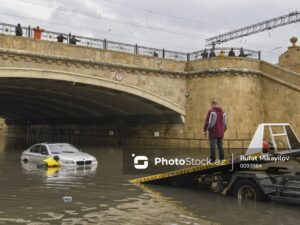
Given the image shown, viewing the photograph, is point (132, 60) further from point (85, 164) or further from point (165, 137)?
point (85, 164)

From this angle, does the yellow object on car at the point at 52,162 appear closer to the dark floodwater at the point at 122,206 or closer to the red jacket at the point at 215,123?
the dark floodwater at the point at 122,206

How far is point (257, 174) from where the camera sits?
898 cm

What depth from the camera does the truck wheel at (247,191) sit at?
9.02 m

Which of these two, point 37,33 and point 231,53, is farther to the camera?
point 231,53

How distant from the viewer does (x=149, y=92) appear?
1131 inches

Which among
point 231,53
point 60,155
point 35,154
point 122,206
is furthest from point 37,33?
point 122,206

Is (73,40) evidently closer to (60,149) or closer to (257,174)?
(60,149)

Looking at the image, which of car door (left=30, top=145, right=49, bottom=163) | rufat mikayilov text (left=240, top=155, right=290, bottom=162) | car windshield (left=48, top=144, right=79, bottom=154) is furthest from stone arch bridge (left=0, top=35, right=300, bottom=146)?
rufat mikayilov text (left=240, top=155, right=290, bottom=162)

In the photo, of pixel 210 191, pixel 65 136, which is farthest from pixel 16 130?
pixel 210 191

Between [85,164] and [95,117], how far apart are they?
970 inches

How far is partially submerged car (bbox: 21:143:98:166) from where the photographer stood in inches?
599

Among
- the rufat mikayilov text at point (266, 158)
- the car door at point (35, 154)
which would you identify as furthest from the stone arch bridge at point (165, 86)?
the rufat mikayilov text at point (266, 158)

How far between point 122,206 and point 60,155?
764 cm

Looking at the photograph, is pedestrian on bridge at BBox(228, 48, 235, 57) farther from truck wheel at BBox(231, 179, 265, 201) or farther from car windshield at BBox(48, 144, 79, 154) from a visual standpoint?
truck wheel at BBox(231, 179, 265, 201)
